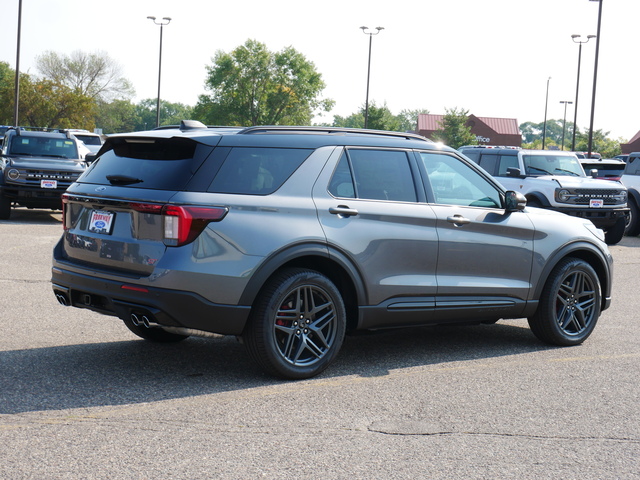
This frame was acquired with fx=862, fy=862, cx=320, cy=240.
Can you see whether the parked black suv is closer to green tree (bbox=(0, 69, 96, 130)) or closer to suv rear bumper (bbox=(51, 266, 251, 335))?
suv rear bumper (bbox=(51, 266, 251, 335))

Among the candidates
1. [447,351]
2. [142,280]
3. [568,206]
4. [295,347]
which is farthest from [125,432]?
[568,206]

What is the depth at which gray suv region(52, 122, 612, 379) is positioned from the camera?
17.4 ft

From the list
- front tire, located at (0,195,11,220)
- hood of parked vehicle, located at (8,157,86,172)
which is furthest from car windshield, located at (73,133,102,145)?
front tire, located at (0,195,11,220)

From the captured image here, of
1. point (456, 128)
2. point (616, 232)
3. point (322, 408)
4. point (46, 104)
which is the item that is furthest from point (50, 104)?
point (322, 408)

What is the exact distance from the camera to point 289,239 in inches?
217

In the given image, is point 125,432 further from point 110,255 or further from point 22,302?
point 22,302

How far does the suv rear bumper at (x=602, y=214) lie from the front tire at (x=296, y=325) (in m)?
12.4

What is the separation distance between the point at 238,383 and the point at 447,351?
199 centimetres

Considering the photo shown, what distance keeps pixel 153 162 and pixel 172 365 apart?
4.75 feet

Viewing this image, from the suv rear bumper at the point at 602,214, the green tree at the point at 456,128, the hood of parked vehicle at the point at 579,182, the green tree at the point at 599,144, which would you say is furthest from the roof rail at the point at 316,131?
the green tree at the point at 599,144

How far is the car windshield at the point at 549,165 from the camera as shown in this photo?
59.5 feet

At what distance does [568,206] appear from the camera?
17062 millimetres

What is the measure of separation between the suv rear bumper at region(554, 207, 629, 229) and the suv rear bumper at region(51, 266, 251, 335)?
13048mm

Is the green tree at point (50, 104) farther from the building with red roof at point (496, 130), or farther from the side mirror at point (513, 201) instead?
the side mirror at point (513, 201)
